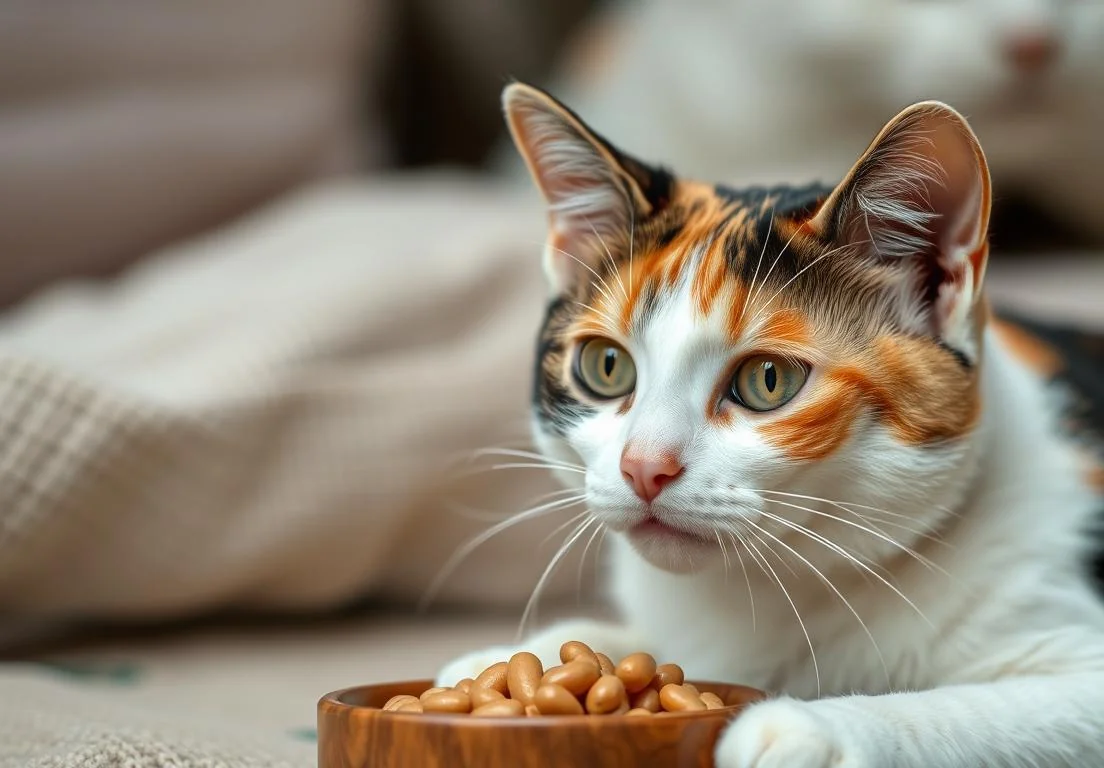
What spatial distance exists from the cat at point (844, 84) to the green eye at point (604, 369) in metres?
1.06

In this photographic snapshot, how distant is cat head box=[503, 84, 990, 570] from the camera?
0.80 metres

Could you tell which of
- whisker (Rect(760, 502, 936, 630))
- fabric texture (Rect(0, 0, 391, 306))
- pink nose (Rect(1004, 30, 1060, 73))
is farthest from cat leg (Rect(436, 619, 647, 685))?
fabric texture (Rect(0, 0, 391, 306))

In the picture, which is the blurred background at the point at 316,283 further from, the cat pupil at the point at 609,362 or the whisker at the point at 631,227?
the whisker at the point at 631,227

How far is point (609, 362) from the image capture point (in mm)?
940

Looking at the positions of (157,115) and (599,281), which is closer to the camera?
(599,281)

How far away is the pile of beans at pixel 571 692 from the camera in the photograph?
0.69m

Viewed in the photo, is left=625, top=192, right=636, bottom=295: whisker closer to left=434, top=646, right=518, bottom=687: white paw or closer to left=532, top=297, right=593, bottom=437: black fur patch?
left=532, top=297, right=593, bottom=437: black fur patch

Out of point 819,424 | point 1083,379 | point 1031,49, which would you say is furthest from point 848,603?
point 1031,49

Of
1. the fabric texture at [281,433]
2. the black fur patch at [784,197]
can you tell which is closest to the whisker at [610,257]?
the black fur patch at [784,197]

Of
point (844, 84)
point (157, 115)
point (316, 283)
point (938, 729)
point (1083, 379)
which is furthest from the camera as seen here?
point (157, 115)

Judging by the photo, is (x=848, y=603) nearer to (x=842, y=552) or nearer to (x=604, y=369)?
(x=842, y=552)

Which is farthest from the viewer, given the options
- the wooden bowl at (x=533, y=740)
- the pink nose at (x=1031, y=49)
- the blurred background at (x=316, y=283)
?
the pink nose at (x=1031, y=49)

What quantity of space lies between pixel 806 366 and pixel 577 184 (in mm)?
317

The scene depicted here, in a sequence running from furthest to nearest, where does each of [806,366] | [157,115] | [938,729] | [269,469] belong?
[157,115] < [269,469] < [806,366] < [938,729]
